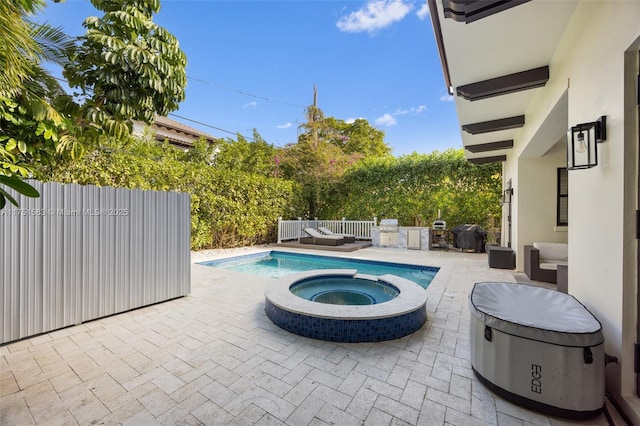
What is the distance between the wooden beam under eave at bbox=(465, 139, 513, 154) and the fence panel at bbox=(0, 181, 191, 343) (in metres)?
7.87

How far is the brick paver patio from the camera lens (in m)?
2.05

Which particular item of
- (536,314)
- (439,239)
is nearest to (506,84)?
(536,314)

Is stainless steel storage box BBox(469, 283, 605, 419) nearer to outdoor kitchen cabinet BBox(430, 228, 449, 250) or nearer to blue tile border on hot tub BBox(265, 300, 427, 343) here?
blue tile border on hot tub BBox(265, 300, 427, 343)

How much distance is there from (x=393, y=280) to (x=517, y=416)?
286 cm

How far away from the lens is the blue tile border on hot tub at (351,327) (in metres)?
3.26

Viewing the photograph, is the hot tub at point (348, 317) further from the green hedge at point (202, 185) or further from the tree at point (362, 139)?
the tree at point (362, 139)

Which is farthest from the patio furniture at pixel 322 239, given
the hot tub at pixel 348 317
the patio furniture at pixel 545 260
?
the hot tub at pixel 348 317

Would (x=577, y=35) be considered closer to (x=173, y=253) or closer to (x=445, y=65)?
(x=445, y=65)

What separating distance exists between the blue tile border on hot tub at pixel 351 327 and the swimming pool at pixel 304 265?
3.89 meters

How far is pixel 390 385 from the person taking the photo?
95.3 inches

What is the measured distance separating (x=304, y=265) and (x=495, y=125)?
6679mm

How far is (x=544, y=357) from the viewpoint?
2027mm

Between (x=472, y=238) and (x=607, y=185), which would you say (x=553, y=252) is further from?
(x=607, y=185)

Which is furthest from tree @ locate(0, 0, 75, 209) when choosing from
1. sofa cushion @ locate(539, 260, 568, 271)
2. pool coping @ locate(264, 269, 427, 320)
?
sofa cushion @ locate(539, 260, 568, 271)
